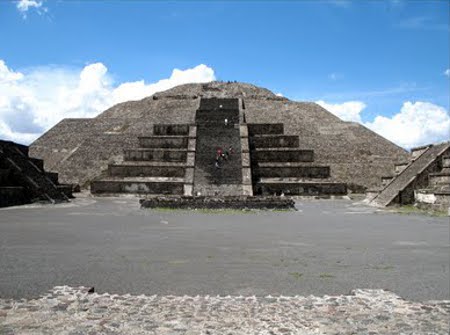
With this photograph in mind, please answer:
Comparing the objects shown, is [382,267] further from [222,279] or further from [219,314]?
[219,314]

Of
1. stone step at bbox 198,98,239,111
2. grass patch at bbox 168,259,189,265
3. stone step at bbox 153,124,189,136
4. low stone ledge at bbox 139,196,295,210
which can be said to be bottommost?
grass patch at bbox 168,259,189,265

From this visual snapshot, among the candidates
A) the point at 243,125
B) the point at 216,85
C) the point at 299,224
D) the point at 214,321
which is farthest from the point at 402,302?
the point at 216,85

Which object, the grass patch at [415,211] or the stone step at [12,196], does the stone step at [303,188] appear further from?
the stone step at [12,196]

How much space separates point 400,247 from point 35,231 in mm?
8493

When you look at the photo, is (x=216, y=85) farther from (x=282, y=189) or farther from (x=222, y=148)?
(x=282, y=189)

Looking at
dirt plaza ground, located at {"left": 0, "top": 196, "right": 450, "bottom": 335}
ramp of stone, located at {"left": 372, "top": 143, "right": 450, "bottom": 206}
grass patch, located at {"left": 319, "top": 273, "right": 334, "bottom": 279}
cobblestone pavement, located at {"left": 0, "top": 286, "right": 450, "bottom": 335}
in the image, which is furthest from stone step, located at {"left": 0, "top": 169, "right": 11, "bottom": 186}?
grass patch, located at {"left": 319, "top": 273, "right": 334, "bottom": 279}

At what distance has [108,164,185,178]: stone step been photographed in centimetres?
2523

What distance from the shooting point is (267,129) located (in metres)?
30.5

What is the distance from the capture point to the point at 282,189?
24.3 m

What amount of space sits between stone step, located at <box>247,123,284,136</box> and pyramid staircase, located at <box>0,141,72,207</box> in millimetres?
13146

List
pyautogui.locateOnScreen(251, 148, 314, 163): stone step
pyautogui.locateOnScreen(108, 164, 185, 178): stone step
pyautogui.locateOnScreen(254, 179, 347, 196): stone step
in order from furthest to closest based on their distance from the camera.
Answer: pyautogui.locateOnScreen(251, 148, 314, 163): stone step
pyautogui.locateOnScreen(108, 164, 185, 178): stone step
pyautogui.locateOnScreen(254, 179, 347, 196): stone step

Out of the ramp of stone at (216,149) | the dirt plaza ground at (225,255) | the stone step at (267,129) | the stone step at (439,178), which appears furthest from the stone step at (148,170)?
the stone step at (439,178)

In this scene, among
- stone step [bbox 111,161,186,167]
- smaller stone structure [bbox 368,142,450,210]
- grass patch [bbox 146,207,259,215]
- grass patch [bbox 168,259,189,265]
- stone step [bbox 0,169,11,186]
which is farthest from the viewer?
stone step [bbox 111,161,186,167]

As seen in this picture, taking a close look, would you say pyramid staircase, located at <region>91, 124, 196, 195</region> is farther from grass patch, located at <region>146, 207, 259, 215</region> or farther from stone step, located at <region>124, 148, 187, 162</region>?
grass patch, located at <region>146, 207, 259, 215</region>
